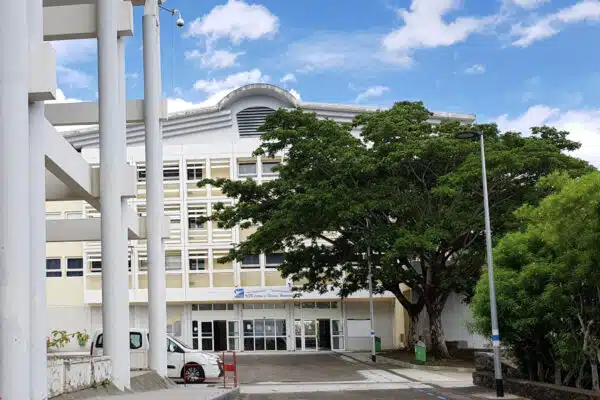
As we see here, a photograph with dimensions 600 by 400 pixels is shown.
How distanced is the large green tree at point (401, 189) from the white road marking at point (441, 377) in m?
4.67

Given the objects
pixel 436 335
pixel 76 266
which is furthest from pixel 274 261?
pixel 436 335

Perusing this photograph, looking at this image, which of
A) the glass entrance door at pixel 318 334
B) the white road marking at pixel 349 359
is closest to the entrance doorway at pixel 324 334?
the glass entrance door at pixel 318 334

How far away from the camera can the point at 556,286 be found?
66.7 ft

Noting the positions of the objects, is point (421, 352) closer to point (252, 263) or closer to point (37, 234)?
point (252, 263)

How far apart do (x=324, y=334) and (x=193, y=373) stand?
2978 cm

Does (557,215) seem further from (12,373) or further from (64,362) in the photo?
(12,373)

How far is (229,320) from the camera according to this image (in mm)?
57031

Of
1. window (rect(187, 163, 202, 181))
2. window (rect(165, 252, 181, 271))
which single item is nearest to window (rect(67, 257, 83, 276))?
window (rect(165, 252, 181, 271))

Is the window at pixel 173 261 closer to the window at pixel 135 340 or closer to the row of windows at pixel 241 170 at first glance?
the row of windows at pixel 241 170

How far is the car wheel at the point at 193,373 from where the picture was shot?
27.6 m

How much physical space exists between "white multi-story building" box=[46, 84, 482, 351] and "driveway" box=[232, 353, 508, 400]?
12806mm

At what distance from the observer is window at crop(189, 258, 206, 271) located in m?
56.4

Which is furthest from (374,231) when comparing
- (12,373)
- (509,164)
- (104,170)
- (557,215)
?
(12,373)

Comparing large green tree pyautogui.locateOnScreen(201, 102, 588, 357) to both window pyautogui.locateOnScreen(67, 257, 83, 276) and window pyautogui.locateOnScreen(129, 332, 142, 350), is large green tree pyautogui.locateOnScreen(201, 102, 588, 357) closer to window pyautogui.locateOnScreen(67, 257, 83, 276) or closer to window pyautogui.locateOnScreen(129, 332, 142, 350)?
window pyautogui.locateOnScreen(129, 332, 142, 350)
